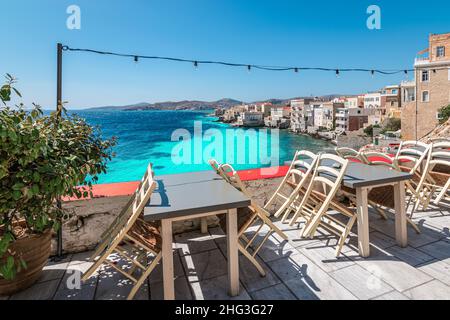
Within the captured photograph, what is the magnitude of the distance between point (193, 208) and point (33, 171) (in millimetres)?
1071

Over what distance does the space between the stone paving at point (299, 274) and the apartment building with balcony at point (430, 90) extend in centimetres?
2851

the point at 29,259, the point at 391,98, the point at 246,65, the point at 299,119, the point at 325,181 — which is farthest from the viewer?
the point at 299,119

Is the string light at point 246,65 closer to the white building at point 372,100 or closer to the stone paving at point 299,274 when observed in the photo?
the stone paving at point 299,274

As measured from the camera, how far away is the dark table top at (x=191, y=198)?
1540 millimetres

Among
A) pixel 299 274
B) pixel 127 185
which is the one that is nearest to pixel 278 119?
pixel 127 185

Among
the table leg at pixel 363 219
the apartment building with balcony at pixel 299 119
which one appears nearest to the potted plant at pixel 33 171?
the table leg at pixel 363 219

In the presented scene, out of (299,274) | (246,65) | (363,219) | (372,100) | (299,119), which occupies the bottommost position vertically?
(299,274)

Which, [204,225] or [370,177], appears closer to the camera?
[370,177]

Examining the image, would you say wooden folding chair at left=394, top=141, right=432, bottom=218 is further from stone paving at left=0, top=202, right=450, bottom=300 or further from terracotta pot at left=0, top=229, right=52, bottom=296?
terracotta pot at left=0, top=229, right=52, bottom=296

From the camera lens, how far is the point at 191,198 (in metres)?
1.76

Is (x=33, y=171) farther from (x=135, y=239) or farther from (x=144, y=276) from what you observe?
(x=144, y=276)
